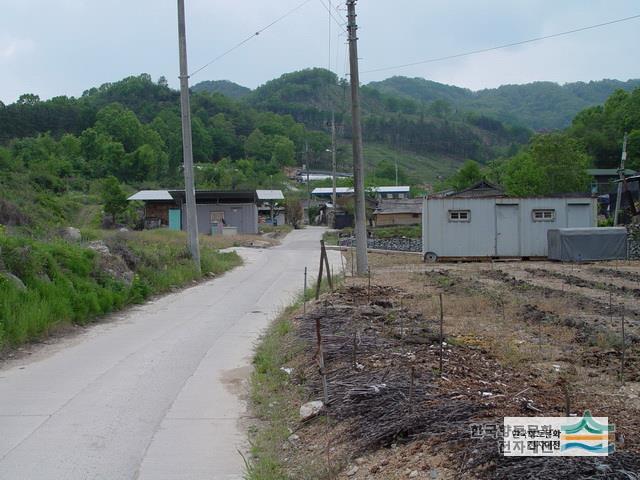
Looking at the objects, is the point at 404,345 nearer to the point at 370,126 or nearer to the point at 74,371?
the point at 74,371

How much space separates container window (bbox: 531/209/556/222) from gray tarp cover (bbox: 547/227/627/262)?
1.55 metres

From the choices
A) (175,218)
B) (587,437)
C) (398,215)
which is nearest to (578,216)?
(587,437)

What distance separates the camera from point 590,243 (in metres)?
28.4

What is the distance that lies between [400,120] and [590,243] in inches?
5099

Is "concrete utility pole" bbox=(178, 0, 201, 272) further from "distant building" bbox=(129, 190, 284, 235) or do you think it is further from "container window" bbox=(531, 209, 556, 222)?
"distant building" bbox=(129, 190, 284, 235)

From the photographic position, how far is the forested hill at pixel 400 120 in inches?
5738

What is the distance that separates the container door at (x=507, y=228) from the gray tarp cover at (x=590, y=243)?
1885mm

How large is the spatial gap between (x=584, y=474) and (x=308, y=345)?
20.5 ft

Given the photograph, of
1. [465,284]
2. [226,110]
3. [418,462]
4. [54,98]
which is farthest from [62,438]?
→ [226,110]

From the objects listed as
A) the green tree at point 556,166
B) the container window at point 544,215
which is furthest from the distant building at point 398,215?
the container window at point 544,215

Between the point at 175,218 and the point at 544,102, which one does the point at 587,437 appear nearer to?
the point at 175,218

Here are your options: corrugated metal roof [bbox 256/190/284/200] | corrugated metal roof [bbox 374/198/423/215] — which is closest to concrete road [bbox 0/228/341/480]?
corrugated metal roof [bbox 256/190/284/200]

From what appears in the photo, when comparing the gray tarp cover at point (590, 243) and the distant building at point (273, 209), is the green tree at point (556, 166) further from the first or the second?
the distant building at point (273, 209)

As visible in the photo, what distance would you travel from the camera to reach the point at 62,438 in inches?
265
